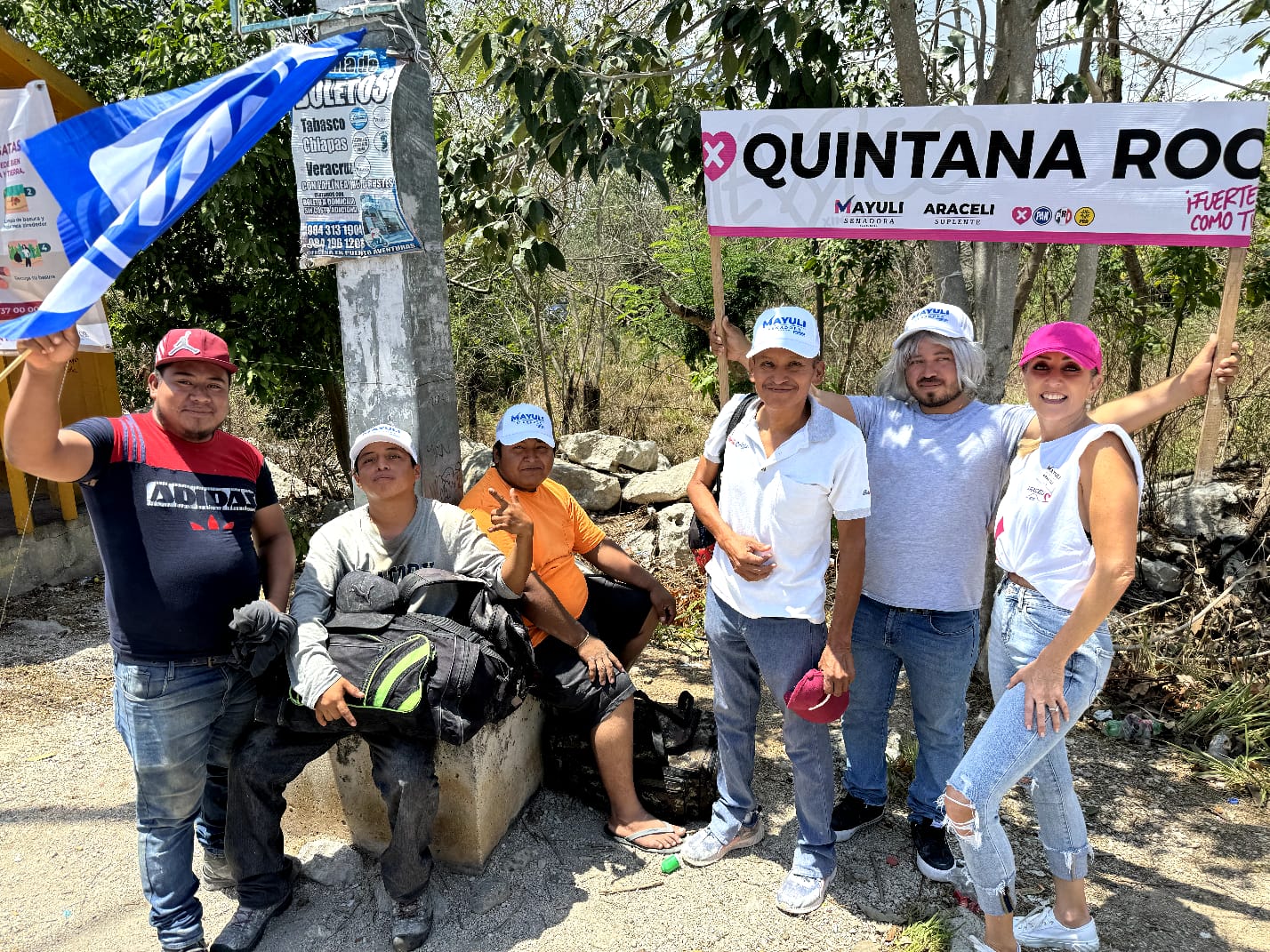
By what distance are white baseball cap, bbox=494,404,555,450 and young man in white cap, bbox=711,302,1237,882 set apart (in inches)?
43.9

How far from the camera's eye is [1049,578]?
8.40ft

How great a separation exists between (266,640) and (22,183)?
15.7 ft

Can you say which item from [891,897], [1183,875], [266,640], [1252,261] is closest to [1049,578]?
[891,897]

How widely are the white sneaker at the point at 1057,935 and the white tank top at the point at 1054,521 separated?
1.15 m

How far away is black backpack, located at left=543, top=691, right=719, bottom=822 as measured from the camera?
140 inches

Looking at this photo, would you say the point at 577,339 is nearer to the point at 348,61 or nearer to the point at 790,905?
the point at 348,61

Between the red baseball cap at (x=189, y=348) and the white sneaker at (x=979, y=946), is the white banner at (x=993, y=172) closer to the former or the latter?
the red baseball cap at (x=189, y=348)

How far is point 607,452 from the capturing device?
28.8 feet

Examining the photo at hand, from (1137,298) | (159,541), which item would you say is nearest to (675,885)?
(159,541)

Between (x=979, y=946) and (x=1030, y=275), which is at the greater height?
(x=1030, y=275)

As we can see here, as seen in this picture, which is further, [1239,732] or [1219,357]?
[1239,732]

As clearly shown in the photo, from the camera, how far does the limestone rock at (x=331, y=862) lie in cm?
329

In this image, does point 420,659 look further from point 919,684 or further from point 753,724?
point 919,684

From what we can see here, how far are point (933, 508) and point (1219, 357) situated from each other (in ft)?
3.07
